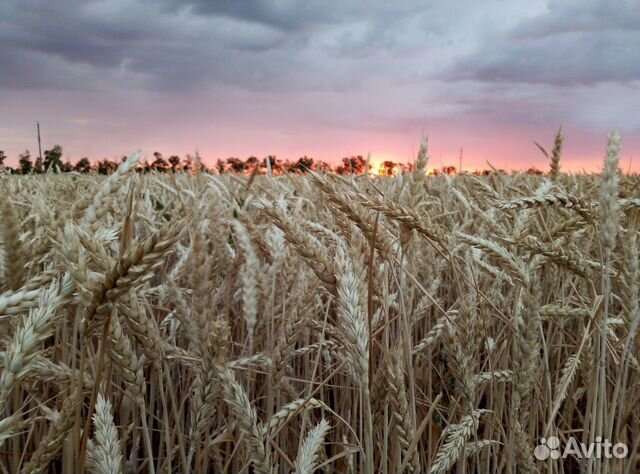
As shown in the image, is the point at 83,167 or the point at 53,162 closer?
the point at 53,162

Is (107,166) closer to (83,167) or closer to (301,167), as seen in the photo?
(83,167)

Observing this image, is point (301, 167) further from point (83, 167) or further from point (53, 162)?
point (83, 167)

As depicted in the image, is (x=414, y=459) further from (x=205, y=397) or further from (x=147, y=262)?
(x=147, y=262)

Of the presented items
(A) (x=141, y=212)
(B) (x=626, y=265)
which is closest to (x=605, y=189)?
(B) (x=626, y=265)

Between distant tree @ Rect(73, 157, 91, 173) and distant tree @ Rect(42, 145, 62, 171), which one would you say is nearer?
distant tree @ Rect(42, 145, 62, 171)

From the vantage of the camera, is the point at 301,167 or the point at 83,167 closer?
the point at 301,167

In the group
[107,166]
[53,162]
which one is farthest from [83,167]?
[53,162]

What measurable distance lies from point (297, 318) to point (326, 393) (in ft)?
3.37

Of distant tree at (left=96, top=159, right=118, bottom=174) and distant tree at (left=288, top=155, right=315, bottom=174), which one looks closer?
distant tree at (left=288, top=155, right=315, bottom=174)

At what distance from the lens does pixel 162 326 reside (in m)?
1.80

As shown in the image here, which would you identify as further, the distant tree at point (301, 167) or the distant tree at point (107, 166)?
the distant tree at point (107, 166)

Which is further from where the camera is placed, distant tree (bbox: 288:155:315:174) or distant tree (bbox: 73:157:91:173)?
distant tree (bbox: 73:157:91:173)

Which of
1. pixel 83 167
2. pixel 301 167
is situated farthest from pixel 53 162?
pixel 83 167

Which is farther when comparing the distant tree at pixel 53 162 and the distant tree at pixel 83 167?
the distant tree at pixel 83 167
